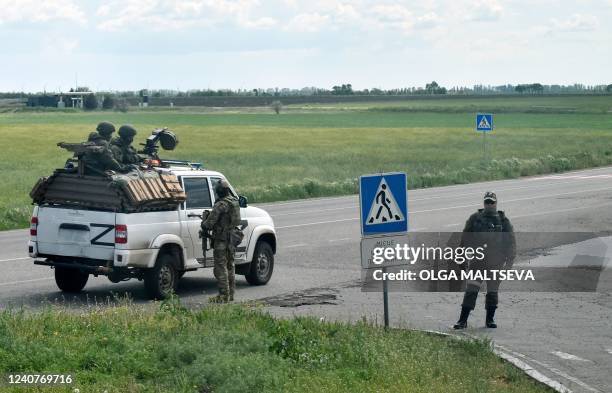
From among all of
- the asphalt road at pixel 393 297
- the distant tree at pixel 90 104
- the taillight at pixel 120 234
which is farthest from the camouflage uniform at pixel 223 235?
the distant tree at pixel 90 104

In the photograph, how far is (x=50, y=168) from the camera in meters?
53.7

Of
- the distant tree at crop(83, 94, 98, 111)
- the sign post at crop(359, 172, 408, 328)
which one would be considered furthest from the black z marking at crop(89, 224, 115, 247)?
the distant tree at crop(83, 94, 98, 111)

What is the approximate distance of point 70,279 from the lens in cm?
1684

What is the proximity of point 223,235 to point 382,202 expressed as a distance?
137 inches

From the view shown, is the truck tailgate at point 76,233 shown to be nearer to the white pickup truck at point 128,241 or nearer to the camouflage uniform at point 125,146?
the white pickup truck at point 128,241

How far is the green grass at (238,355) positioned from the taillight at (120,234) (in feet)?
8.95

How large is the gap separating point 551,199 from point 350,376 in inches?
1058

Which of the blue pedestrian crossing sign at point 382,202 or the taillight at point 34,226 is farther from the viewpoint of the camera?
the taillight at point 34,226

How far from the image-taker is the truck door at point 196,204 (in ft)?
55.1

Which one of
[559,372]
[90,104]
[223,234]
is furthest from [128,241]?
[90,104]

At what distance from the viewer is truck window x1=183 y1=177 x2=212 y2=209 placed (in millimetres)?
17000

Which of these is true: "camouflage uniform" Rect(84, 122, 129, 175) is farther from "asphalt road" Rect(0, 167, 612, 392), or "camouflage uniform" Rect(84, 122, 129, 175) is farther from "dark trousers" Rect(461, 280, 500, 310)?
"dark trousers" Rect(461, 280, 500, 310)

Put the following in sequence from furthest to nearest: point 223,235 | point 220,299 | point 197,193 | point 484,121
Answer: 1. point 484,121
2. point 197,193
3. point 223,235
4. point 220,299

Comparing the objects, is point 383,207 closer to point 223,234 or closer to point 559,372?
point 559,372
